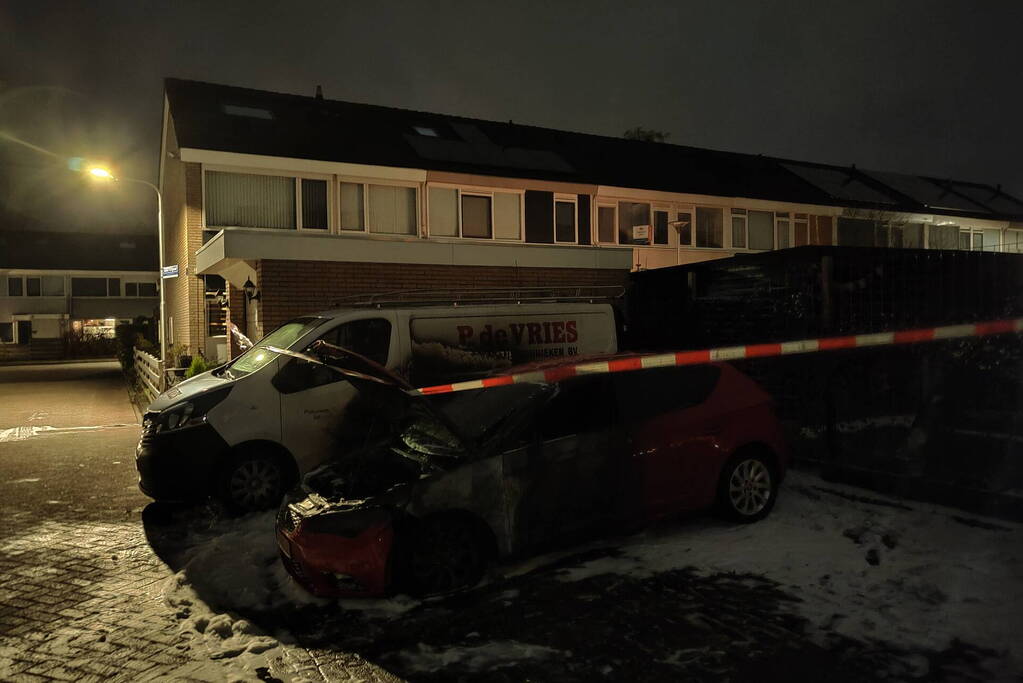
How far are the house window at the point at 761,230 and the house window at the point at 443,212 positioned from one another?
1118cm

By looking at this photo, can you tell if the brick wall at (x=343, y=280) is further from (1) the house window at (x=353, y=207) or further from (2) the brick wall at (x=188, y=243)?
(2) the brick wall at (x=188, y=243)

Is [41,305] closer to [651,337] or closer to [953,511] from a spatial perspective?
[651,337]

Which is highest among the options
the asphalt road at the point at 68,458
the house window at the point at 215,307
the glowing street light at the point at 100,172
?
the glowing street light at the point at 100,172

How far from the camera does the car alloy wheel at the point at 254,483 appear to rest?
6773 millimetres

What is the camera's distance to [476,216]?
19031mm

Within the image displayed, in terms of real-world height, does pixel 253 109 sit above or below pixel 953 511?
above

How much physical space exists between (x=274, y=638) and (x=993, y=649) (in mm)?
3892

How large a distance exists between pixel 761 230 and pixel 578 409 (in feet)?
70.2

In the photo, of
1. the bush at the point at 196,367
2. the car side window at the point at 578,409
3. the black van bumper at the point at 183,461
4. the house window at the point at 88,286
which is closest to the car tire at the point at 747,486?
the car side window at the point at 578,409

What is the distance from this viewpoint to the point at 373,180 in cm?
1778

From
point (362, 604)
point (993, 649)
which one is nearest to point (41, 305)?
point (362, 604)

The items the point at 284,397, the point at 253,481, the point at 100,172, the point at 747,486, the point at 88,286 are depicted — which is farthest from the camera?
the point at 88,286

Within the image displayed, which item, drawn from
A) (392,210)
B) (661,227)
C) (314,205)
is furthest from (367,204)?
(661,227)

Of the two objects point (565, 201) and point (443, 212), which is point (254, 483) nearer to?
point (443, 212)
